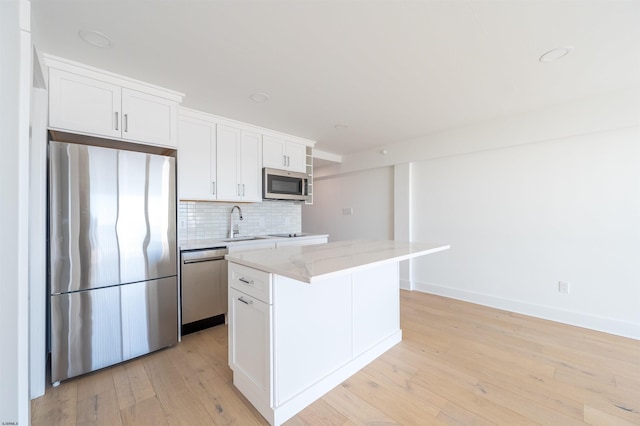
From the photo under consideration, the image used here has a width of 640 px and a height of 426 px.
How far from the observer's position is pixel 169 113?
2.37 m

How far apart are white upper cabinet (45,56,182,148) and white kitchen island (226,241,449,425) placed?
1476 millimetres

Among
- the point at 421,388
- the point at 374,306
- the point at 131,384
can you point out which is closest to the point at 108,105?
the point at 131,384

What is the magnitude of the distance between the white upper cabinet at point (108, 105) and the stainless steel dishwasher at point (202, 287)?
110 centimetres

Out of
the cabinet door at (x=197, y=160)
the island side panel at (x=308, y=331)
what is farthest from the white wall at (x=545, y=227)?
the cabinet door at (x=197, y=160)

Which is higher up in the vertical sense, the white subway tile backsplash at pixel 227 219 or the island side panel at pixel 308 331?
the white subway tile backsplash at pixel 227 219

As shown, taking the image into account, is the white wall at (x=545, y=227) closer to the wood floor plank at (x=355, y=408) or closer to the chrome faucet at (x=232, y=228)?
the wood floor plank at (x=355, y=408)

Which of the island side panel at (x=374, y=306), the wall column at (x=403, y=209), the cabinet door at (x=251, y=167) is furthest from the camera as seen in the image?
the wall column at (x=403, y=209)

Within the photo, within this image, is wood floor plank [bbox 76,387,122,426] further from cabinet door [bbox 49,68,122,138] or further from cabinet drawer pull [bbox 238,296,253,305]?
cabinet door [bbox 49,68,122,138]

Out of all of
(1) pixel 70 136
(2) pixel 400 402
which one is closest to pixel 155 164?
(1) pixel 70 136

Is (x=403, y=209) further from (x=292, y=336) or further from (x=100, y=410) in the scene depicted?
(x=100, y=410)

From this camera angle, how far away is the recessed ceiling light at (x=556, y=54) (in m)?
1.80

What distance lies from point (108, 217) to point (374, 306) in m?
2.19

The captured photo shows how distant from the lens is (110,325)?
199 cm

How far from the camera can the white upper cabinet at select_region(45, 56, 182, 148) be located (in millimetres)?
1893
